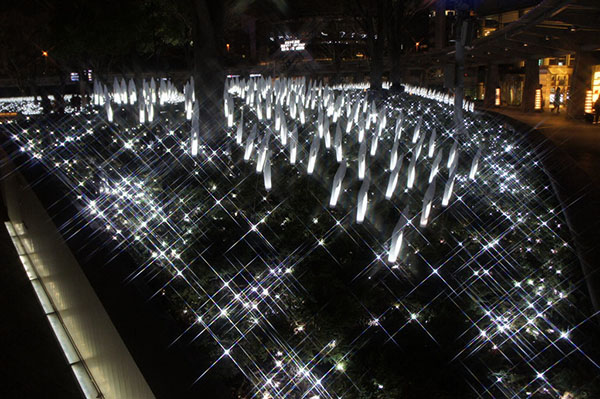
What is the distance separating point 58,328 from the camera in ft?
20.3

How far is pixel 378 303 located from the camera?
15.0ft

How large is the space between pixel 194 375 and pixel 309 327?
62.0 inches

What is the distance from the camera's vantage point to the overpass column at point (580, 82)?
22.8 metres

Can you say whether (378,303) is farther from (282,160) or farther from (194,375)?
(282,160)

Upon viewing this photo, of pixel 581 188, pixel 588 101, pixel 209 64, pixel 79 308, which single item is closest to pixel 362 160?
pixel 581 188

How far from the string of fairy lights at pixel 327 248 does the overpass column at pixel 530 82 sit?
71.7 ft

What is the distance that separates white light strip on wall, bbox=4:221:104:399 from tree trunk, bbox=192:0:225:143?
4.23 metres

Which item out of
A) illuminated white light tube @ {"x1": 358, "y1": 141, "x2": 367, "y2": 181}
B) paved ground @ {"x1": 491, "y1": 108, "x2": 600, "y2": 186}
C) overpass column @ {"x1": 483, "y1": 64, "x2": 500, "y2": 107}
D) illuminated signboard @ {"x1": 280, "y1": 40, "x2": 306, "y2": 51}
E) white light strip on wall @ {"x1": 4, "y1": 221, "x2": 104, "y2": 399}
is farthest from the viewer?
illuminated signboard @ {"x1": 280, "y1": 40, "x2": 306, "y2": 51}

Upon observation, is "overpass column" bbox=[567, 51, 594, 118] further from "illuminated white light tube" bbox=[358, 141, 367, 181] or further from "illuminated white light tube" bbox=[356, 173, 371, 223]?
"illuminated white light tube" bbox=[356, 173, 371, 223]

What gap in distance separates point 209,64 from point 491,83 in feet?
102

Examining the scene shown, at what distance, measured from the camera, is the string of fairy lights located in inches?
163

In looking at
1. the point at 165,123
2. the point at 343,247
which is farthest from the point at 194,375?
the point at 165,123

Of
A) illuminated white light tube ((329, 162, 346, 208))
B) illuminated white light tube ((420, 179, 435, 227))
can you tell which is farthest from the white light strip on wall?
illuminated white light tube ((420, 179, 435, 227))

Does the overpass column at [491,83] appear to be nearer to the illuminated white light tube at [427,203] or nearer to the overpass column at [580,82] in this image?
the overpass column at [580,82]
